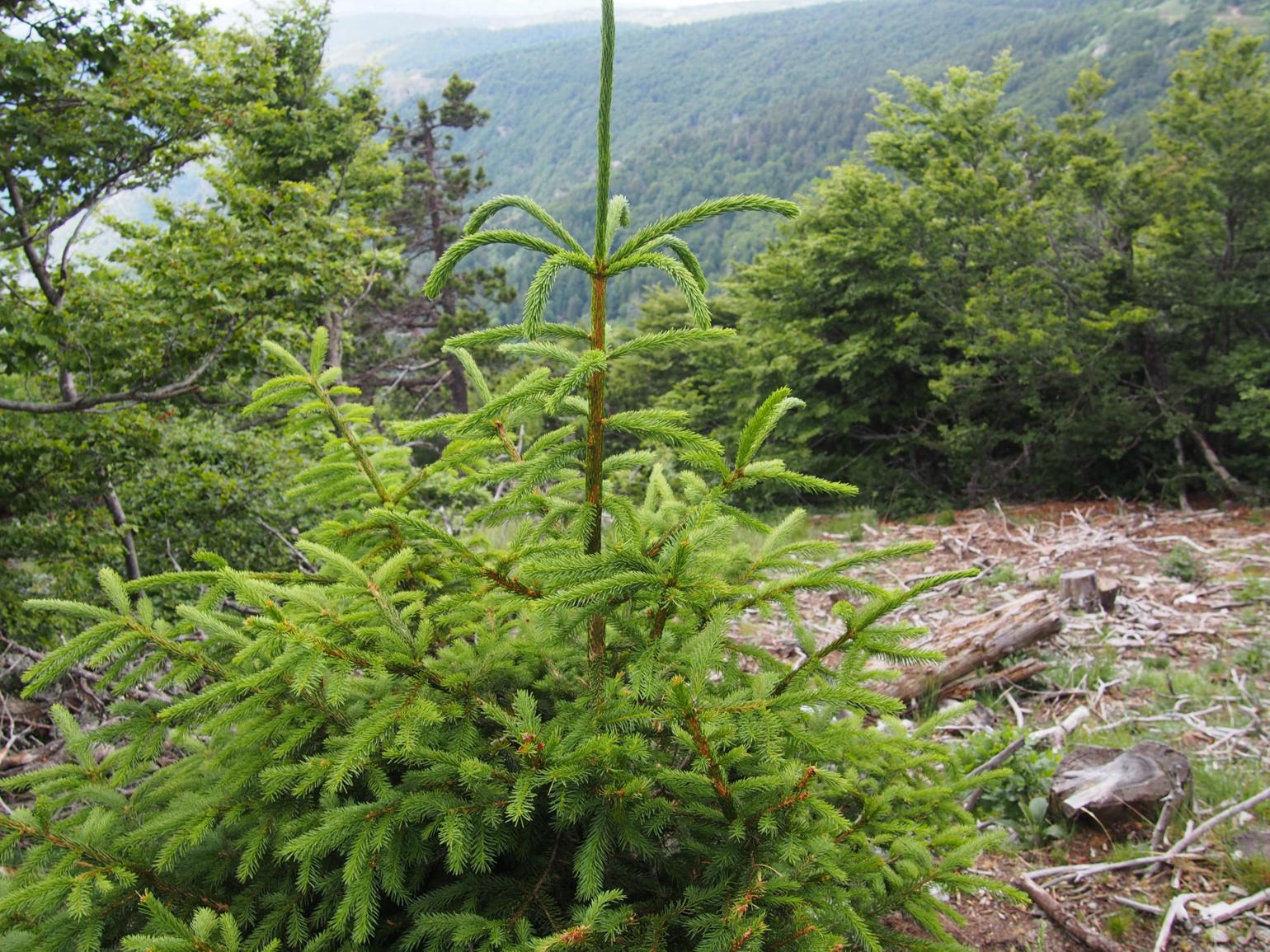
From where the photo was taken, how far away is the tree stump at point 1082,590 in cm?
597

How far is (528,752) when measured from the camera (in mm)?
1555

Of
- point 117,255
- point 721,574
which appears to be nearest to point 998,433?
point 721,574

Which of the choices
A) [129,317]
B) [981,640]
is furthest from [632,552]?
[129,317]

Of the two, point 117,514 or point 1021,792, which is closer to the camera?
point 1021,792

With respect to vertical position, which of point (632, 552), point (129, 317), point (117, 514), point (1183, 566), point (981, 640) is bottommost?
point (1183, 566)

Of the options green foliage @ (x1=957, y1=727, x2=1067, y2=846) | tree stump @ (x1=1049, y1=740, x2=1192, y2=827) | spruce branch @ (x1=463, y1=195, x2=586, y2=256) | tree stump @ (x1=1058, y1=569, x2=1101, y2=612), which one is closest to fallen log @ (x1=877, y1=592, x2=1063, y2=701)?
tree stump @ (x1=1058, y1=569, x2=1101, y2=612)

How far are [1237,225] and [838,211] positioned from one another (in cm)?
547

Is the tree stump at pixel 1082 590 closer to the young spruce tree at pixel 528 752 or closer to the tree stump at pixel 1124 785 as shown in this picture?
the tree stump at pixel 1124 785

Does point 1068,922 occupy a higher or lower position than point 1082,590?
higher

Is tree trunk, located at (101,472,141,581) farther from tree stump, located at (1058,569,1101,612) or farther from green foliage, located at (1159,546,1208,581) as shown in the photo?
green foliage, located at (1159,546,1208,581)

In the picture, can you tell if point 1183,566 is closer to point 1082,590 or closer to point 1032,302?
point 1082,590

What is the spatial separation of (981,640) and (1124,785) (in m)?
1.71

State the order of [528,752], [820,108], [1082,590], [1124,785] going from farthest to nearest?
[820,108]
[1082,590]
[1124,785]
[528,752]

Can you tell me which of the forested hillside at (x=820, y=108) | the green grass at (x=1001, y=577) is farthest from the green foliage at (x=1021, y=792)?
the forested hillside at (x=820, y=108)
